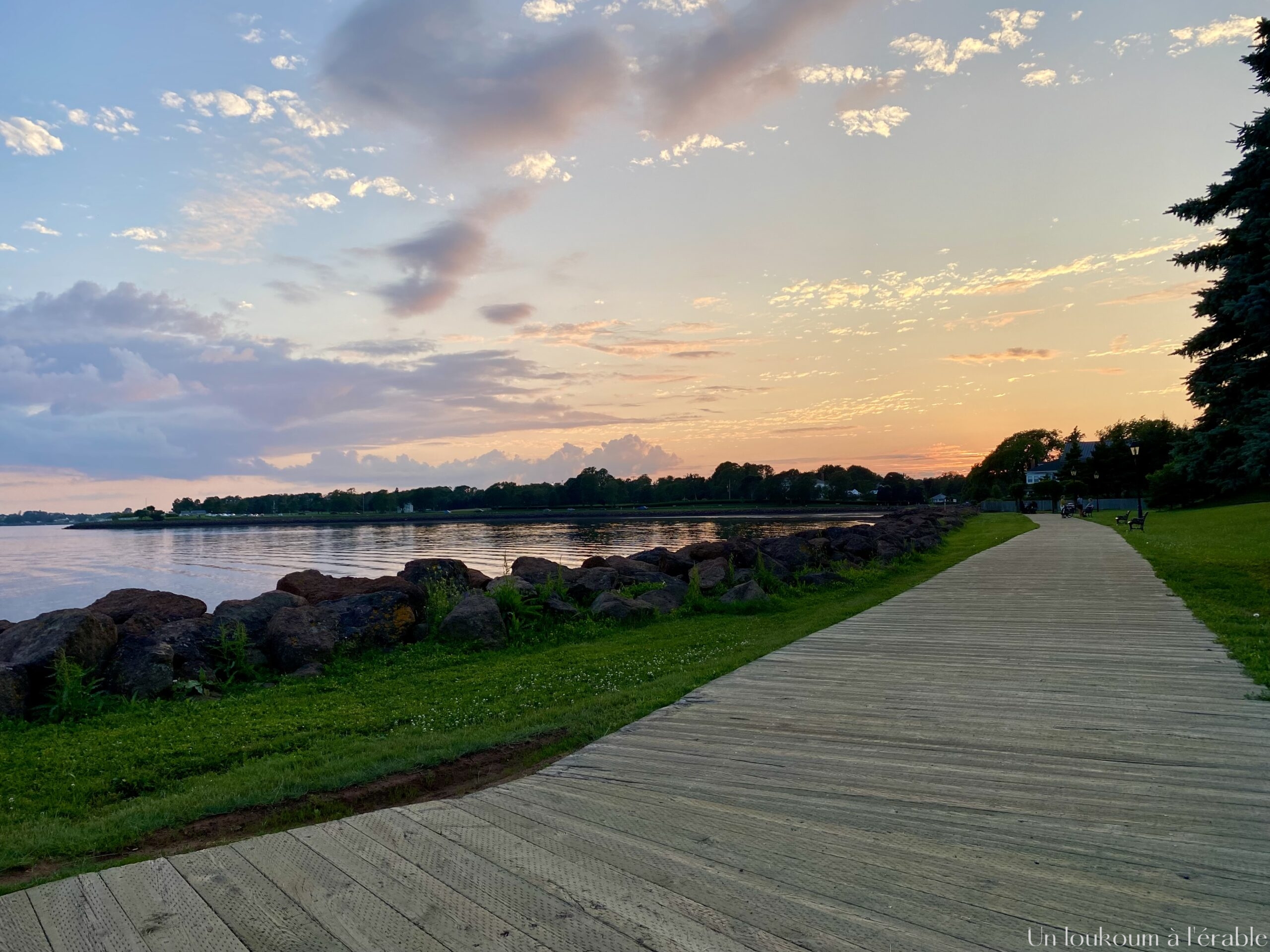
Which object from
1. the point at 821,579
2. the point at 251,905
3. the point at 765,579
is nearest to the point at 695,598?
the point at 765,579

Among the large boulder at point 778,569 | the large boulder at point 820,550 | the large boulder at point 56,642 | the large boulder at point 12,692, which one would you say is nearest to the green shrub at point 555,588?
the large boulder at point 778,569

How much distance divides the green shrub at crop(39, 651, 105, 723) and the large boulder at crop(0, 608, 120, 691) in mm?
142

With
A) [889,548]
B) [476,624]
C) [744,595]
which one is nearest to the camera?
[476,624]

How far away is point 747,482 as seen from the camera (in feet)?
452

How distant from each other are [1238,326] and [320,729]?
1694 centimetres

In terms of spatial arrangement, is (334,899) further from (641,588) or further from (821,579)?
(821,579)

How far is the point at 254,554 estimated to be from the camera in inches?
1596

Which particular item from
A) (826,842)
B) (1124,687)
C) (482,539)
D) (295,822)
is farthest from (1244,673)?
(482,539)

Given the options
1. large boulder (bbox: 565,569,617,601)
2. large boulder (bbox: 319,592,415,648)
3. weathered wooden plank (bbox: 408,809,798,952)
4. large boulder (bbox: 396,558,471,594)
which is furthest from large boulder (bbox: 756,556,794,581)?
weathered wooden plank (bbox: 408,809,798,952)

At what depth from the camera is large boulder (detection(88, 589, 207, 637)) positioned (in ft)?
34.3

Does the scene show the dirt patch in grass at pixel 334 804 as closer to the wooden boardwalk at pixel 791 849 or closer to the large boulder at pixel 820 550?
the wooden boardwalk at pixel 791 849

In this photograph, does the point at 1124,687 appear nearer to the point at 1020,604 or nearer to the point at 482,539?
the point at 1020,604

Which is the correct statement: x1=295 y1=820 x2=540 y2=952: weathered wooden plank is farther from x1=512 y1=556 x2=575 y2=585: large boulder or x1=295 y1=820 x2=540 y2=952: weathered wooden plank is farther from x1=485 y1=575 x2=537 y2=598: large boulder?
x1=512 y1=556 x2=575 y2=585: large boulder

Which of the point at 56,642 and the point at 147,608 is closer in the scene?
the point at 56,642
